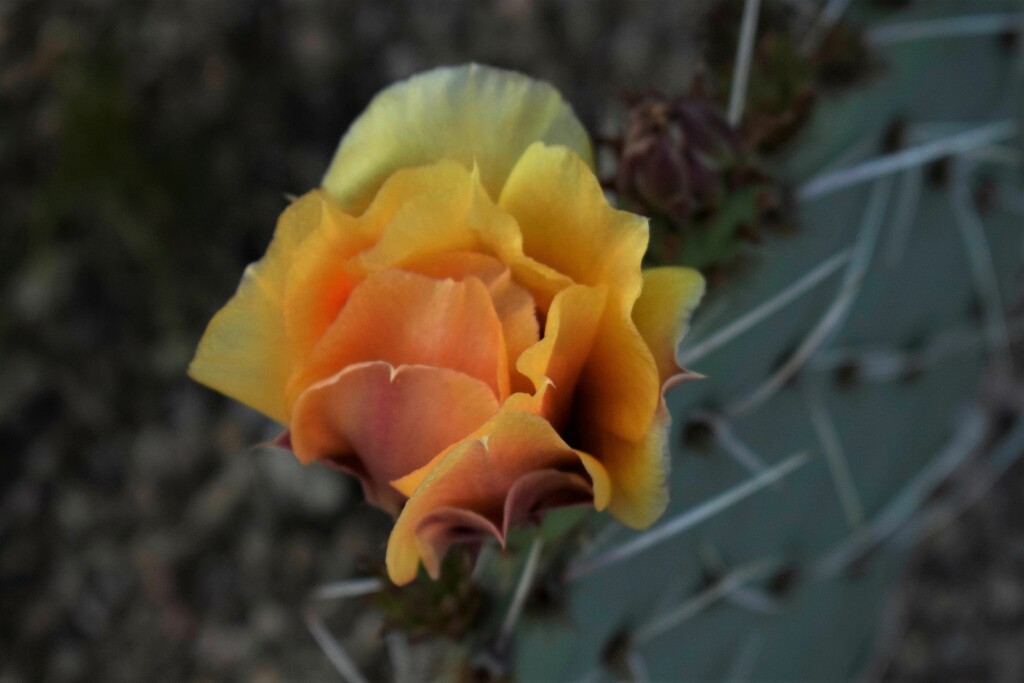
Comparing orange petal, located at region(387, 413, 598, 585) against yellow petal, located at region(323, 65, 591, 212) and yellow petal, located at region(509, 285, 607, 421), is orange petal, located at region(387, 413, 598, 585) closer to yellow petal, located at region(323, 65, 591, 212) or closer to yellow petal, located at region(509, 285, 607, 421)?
yellow petal, located at region(509, 285, 607, 421)

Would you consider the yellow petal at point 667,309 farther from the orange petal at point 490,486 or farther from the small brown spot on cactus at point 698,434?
the small brown spot on cactus at point 698,434

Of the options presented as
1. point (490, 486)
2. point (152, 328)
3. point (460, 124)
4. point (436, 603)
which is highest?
point (460, 124)

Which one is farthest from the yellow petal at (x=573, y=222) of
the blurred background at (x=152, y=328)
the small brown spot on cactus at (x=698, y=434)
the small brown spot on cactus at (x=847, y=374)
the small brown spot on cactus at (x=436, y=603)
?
the blurred background at (x=152, y=328)

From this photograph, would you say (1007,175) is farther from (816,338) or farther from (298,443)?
(298,443)

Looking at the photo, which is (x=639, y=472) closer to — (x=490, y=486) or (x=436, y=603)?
(x=490, y=486)

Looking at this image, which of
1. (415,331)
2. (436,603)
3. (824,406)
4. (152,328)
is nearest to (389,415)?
(415,331)

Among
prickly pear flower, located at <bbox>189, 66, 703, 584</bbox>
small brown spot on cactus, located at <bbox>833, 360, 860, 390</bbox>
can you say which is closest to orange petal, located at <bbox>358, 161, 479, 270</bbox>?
prickly pear flower, located at <bbox>189, 66, 703, 584</bbox>
